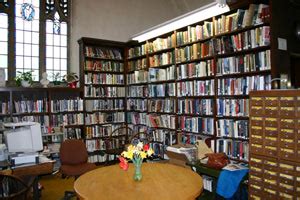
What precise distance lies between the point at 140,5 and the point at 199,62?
3.15m

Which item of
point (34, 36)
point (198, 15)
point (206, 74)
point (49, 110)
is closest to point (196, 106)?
point (206, 74)

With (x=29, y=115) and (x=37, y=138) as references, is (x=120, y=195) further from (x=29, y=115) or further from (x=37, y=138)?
(x=29, y=115)

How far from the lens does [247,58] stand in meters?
3.81

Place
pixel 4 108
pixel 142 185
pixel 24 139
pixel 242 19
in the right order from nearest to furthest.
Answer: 1. pixel 142 185
2. pixel 24 139
3. pixel 242 19
4. pixel 4 108

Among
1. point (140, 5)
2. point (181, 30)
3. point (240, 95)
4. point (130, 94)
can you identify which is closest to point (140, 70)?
point (130, 94)

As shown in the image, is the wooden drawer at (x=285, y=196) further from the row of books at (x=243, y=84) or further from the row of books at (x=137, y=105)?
the row of books at (x=137, y=105)

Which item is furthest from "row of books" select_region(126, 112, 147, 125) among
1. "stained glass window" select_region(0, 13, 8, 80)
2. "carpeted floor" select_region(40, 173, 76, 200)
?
"stained glass window" select_region(0, 13, 8, 80)

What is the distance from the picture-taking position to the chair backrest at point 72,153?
428 centimetres

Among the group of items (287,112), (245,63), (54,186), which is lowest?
(54,186)

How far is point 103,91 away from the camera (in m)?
6.14

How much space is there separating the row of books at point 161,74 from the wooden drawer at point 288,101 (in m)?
2.46

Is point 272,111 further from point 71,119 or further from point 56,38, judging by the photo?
point 56,38

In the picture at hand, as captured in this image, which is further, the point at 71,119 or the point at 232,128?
the point at 71,119

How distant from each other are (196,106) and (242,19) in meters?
1.58
